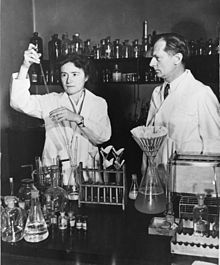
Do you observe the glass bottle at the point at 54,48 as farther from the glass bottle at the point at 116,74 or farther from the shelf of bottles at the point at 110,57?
the glass bottle at the point at 116,74

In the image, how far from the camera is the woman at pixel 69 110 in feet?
5.49

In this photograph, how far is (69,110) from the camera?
171 cm

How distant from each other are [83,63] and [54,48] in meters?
0.14

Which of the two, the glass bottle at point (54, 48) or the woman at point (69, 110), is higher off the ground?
the glass bottle at point (54, 48)

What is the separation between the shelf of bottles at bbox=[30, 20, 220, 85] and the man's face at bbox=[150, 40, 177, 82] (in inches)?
0.8

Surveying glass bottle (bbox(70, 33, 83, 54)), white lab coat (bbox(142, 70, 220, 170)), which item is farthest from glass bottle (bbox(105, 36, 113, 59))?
white lab coat (bbox(142, 70, 220, 170))

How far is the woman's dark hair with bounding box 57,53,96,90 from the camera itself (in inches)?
64.9

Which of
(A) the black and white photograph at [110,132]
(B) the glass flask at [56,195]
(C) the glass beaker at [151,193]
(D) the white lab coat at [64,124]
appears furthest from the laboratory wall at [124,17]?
(B) the glass flask at [56,195]

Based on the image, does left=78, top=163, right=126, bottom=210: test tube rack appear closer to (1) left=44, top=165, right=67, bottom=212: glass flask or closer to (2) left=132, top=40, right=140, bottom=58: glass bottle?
(1) left=44, top=165, right=67, bottom=212: glass flask

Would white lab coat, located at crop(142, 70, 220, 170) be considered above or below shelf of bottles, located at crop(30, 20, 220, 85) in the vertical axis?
below

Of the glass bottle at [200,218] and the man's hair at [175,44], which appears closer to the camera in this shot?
the glass bottle at [200,218]

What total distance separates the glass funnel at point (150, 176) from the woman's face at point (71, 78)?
0.30m

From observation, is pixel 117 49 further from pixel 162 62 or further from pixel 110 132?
pixel 110 132

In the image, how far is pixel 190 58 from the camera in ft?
4.98
